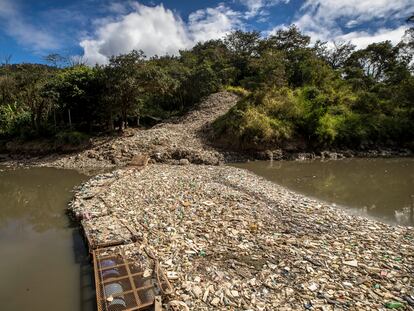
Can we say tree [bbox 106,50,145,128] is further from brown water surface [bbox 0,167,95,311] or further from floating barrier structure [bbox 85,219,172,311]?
floating barrier structure [bbox 85,219,172,311]

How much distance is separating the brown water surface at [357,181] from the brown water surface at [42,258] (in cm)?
862


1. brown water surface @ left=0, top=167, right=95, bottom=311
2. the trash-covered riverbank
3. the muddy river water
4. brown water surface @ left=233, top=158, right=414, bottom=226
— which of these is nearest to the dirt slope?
the muddy river water

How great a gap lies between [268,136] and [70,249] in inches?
539

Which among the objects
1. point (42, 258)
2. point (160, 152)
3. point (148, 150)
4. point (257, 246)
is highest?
point (148, 150)

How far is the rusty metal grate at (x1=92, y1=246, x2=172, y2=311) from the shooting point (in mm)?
4301

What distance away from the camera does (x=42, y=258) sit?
252 inches

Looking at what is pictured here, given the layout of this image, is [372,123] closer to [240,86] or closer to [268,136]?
[268,136]

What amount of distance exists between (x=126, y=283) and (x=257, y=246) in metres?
2.84

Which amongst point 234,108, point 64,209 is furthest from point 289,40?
point 64,209

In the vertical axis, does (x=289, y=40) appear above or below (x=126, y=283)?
above

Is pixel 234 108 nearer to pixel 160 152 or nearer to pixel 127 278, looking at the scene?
pixel 160 152

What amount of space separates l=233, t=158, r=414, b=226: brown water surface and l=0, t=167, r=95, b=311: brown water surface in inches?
339

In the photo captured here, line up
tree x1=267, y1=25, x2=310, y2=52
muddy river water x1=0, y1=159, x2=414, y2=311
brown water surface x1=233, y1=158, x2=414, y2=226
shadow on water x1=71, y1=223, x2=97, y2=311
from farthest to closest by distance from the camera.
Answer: tree x1=267, y1=25, x2=310, y2=52 < brown water surface x1=233, y1=158, x2=414, y2=226 < muddy river water x1=0, y1=159, x2=414, y2=311 < shadow on water x1=71, y1=223, x2=97, y2=311

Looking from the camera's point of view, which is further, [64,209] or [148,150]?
[148,150]
